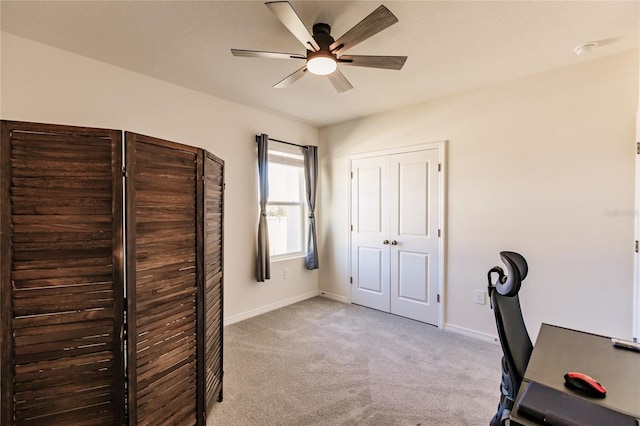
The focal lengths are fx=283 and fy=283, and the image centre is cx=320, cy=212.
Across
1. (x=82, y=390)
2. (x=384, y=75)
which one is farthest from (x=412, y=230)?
(x=82, y=390)

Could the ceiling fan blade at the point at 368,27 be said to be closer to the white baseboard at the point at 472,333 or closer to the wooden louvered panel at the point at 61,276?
the wooden louvered panel at the point at 61,276

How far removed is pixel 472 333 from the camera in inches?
122

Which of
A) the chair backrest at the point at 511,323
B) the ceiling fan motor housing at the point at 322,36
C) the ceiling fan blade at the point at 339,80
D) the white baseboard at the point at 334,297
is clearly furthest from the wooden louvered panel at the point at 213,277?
the white baseboard at the point at 334,297

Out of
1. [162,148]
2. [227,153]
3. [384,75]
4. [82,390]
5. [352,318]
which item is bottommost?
[352,318]

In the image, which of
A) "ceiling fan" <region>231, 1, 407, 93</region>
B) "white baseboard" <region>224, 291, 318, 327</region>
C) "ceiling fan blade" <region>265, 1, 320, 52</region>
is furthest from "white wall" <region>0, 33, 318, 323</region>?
"ceiling fan blade" <region>265, 1, 320, 52</region>

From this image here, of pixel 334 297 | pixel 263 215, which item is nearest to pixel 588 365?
pixel 263 215

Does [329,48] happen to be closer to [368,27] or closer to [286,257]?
[368,27]

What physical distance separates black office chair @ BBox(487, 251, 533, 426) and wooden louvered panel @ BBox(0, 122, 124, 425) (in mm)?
1726

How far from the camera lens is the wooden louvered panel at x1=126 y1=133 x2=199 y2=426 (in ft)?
4.47

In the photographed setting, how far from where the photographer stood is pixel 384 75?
2.73 meters

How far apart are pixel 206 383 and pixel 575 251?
125 inches

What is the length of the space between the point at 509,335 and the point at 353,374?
4.92 ft

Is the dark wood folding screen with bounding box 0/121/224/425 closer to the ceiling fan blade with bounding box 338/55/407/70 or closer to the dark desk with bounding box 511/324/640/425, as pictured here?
the ceiling fan blade with bounding box 338/55/407/70

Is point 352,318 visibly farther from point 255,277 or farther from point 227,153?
point 227,153
